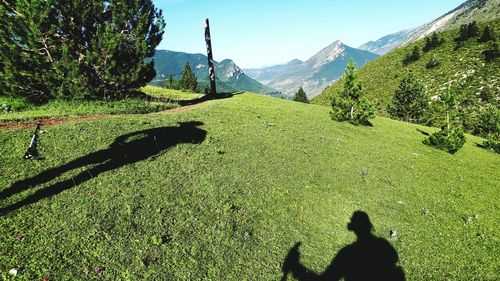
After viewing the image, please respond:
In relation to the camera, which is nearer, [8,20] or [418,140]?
[8,20]

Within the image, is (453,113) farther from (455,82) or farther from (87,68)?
(455,82)

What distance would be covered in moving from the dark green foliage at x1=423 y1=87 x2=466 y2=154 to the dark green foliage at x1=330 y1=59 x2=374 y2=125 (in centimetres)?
699

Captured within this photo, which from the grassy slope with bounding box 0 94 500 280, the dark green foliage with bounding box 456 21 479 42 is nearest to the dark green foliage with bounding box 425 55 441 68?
the dark green foliage with bounding box 456 21 479 42

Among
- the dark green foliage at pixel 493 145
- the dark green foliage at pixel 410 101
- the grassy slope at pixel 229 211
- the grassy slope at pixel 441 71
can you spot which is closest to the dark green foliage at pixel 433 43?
the grassy slope at pixel 441 71

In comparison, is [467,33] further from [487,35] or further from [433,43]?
[433,43]

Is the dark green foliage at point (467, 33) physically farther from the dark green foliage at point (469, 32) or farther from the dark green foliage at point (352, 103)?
the dark green foliage at point (352, 103)

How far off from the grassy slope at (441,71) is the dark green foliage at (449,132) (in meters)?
47.1

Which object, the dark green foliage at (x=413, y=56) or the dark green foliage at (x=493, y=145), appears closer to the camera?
the dark green foliage at (x=493, y=145)

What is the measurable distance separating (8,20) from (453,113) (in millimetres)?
39455

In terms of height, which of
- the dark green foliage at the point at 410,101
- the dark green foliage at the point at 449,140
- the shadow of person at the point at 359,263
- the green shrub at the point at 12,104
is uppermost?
the green shrub at the point at 12,104

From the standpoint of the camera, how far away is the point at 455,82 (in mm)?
94875

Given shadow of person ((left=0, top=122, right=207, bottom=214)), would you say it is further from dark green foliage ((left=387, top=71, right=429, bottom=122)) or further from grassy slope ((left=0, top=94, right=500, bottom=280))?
dark green foliage ((left=387, top=71, right=429, bottom=122))

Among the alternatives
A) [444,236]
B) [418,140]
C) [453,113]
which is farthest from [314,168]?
[418,140]

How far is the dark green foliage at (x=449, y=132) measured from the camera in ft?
93.9
